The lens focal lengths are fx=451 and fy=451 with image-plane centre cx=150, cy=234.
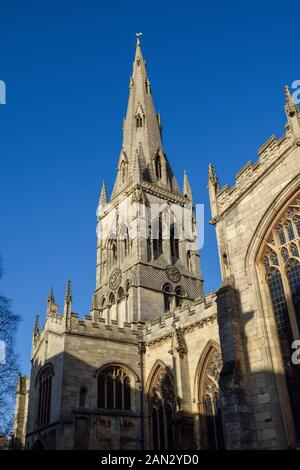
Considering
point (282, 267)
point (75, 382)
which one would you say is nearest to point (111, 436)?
point (75, 382)

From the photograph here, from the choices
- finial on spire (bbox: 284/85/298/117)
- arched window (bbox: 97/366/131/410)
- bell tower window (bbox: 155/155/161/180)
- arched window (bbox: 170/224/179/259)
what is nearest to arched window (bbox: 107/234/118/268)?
arched window (bbox: 170/224/179/259)

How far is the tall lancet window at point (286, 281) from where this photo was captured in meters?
12.2

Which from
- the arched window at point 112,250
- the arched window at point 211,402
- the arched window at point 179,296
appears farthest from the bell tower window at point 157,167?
the arched window at point 211,402

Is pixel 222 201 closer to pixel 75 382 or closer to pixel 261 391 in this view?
pixel 261 391

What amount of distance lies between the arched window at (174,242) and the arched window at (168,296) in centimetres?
330

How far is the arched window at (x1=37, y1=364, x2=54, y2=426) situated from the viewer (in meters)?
22.3

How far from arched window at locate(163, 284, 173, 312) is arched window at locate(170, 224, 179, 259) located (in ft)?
10.8

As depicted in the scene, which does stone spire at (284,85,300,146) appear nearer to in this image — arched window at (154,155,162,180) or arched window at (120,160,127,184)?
arched window at (154,155,162,180)

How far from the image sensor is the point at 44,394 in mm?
23172

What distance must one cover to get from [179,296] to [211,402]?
13.2 metres

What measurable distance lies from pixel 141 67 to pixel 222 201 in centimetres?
3444

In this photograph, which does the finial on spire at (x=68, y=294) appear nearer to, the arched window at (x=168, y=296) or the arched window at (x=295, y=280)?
the arched window at (x=168, y=296)

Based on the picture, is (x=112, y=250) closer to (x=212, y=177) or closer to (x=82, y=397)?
(x=82, y=397)

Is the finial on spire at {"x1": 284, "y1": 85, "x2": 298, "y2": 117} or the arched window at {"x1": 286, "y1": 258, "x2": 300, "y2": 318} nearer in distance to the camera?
the arched window at {"x1": 286, "y1": 258, "x2": 300, "y2": 318}
